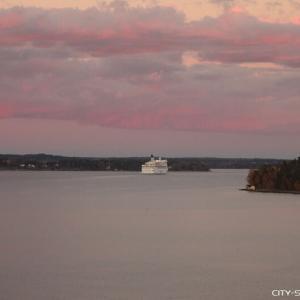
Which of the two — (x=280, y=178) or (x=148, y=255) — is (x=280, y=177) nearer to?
(x=280, y=178)

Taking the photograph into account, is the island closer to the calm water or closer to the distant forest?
the distant forest

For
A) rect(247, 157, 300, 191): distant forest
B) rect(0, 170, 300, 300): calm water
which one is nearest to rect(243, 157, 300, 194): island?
rect(247, 157, 300, 191): distant forest

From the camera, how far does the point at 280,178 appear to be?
101 meters

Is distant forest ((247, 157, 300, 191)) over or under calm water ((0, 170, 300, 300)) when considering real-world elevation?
over

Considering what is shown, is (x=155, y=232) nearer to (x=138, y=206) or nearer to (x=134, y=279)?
(x=134, y=279)

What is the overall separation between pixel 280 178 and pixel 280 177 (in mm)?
162

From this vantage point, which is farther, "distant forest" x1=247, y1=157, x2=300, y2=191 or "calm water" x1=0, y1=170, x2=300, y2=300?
"distant forest" x1=247, y1=157, x2=300, y2=191

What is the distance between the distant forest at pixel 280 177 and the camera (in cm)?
9762

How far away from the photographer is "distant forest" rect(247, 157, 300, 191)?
9762cm

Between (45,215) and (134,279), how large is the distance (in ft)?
121

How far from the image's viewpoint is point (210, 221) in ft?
205

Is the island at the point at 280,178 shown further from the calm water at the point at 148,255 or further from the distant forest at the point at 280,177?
the calm water at the point at 148,255

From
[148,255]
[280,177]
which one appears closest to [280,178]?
[280,177]

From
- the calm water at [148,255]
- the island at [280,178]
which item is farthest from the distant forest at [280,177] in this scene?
the calm water at [148,255]
